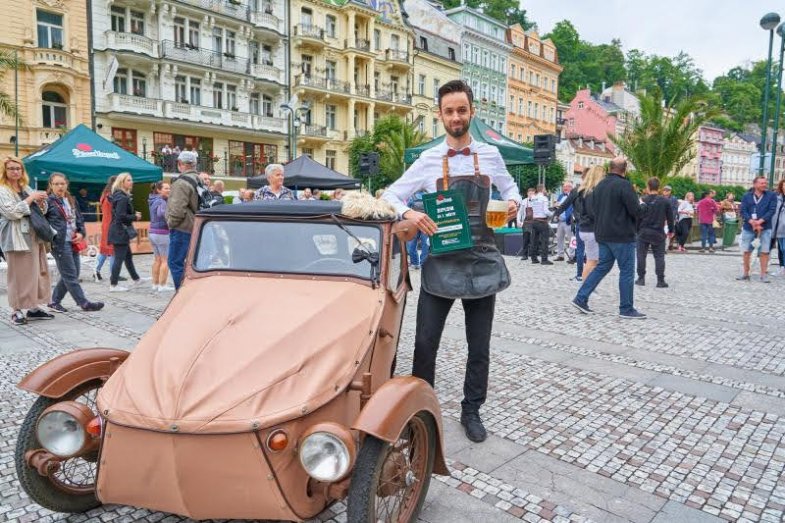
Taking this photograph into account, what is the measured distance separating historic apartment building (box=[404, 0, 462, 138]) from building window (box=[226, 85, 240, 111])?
55.5ft

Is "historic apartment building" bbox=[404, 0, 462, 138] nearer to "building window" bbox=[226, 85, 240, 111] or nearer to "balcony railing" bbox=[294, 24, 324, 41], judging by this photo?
"balcony railing" bbox=[294, 24, 324, 41]

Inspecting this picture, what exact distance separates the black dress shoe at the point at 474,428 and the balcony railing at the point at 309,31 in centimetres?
3908

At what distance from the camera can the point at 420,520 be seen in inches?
107

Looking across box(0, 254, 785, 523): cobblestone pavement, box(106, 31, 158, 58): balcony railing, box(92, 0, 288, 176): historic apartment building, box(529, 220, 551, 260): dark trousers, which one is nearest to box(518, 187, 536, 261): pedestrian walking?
box(529, 220, 551, 260): dark trousers

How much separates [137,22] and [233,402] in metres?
34.8

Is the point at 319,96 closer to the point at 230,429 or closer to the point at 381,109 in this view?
the point at 381,109

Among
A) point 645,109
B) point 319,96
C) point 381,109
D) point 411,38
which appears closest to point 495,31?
point 411,38

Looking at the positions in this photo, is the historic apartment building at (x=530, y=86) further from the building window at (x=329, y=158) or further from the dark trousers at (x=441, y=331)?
the dark trousers at (x=441, y=331)

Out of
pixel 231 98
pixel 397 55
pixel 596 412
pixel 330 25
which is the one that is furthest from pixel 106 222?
pixel 397 55

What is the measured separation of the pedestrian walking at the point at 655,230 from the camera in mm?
10297

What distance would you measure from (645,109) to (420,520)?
27.9 meters

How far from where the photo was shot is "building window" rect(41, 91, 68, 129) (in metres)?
27.6

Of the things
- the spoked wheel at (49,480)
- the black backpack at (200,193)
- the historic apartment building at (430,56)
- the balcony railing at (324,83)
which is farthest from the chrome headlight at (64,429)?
the historic apartment building at (430,56)

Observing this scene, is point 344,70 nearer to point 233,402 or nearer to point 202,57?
point 202,57
